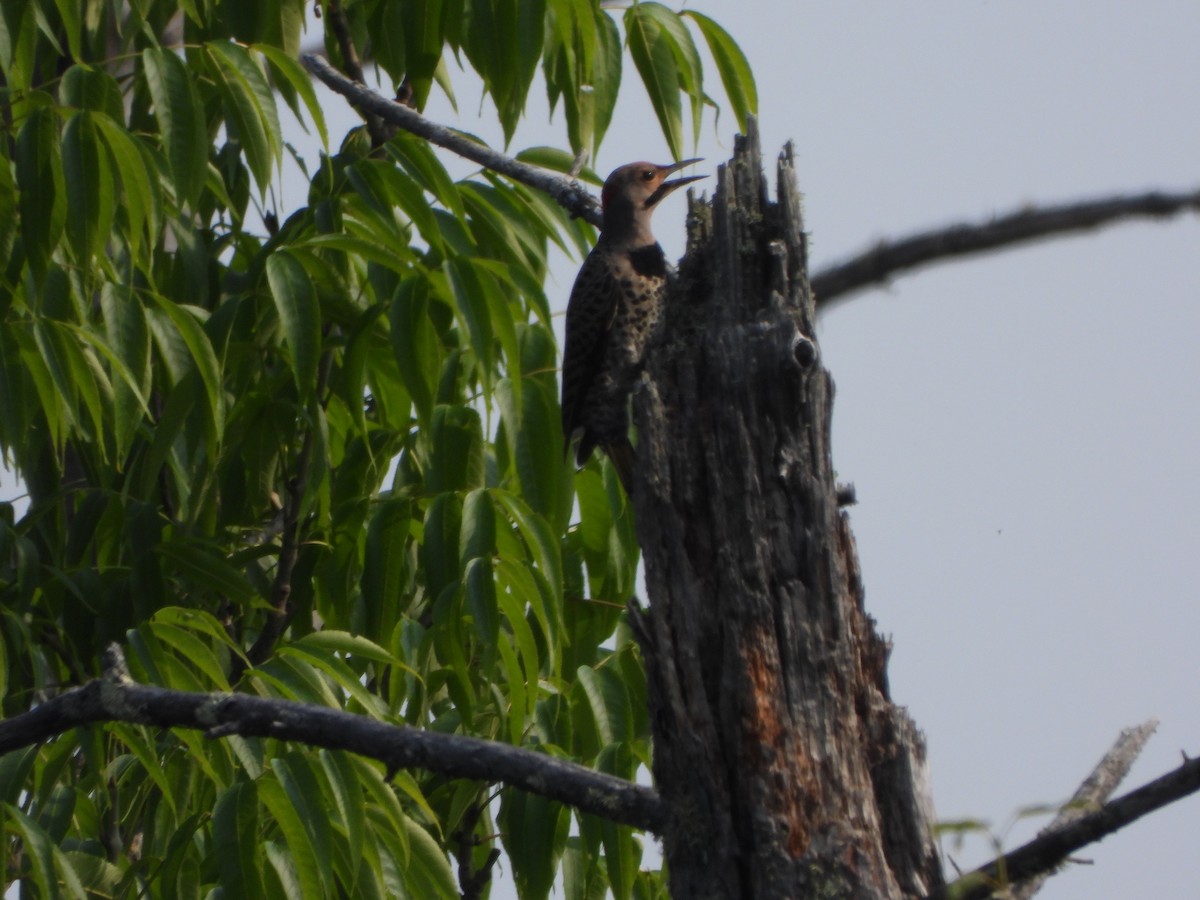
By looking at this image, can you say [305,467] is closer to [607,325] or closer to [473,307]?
[473,307]

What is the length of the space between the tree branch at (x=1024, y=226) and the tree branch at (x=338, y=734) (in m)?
0.79

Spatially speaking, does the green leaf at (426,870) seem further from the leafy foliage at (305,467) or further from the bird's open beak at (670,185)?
the bird's open beak at (670,185)

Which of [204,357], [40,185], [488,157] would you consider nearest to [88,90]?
[40,185]

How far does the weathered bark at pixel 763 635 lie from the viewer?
1915 millimetres

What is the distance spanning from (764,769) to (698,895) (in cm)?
19

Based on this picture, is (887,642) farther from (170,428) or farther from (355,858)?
(170,428)

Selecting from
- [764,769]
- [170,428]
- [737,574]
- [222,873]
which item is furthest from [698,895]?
[170,428]

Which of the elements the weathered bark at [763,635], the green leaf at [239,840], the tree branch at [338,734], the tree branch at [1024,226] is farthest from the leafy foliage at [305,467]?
the tree branch at [1024,226]

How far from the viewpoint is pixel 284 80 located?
371cm

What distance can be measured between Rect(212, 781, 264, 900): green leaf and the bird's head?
2968 mm

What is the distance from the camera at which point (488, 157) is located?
354 centimetres

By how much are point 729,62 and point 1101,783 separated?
7.48 ft

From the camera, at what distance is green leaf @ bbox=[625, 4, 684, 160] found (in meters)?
3.58

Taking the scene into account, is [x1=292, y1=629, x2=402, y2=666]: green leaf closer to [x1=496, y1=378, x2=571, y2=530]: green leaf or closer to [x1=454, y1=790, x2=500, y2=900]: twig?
[x1=496, y1=378, x2=571, y2=530]: green leaf
